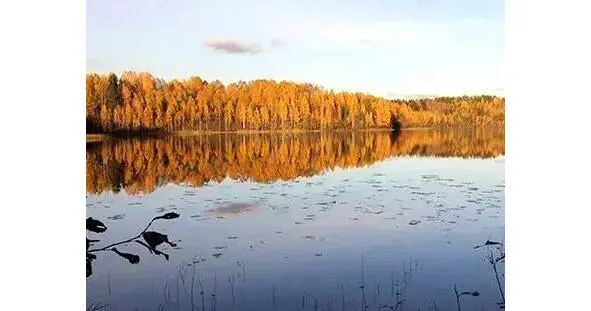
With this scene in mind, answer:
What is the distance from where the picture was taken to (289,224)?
262 cm

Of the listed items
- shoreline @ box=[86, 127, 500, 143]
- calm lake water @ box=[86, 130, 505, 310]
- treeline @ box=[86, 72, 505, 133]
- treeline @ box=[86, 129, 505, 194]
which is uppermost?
treeline @ box=[86, 72, 505, 133]

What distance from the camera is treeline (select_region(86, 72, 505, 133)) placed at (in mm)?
2637

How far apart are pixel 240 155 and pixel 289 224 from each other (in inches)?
14.5

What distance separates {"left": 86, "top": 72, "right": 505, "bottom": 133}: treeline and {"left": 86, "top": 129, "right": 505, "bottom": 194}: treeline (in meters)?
0.07

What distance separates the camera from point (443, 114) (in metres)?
2.82

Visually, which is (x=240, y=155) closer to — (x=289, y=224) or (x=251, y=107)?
(x=251, y=107)

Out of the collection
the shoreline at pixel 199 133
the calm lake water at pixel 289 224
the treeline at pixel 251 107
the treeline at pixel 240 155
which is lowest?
the calm lake water at pixel 289 224

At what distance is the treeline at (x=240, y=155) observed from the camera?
262 centimetres

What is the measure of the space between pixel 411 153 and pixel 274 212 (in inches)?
26.8

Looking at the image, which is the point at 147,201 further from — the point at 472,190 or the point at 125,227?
the point at 472,190

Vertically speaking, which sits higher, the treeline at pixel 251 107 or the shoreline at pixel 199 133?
the treeline at pixel 251 107

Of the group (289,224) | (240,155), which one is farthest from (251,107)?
(289,224)
